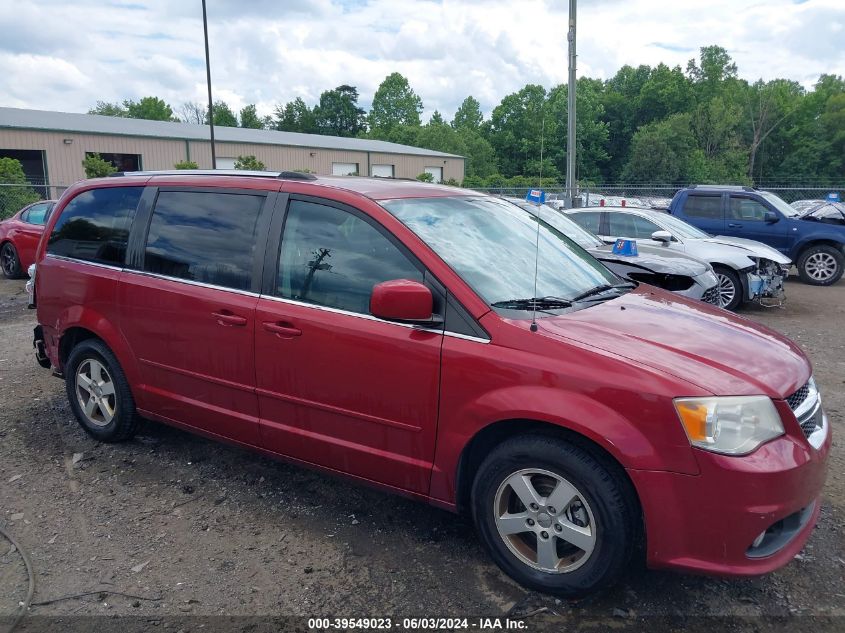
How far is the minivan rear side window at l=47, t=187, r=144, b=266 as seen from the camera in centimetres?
450

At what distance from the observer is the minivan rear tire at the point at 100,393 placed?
180 inches

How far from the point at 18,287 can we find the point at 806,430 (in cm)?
1336

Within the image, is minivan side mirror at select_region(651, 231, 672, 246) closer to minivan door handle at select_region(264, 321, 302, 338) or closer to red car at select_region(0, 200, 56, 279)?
minivan door handle at select_region(264, 321, 302, 338)

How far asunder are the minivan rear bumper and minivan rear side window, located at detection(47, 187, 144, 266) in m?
3.55

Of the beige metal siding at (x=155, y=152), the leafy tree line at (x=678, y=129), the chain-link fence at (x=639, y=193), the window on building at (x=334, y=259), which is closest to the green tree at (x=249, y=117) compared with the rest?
the leafy tree line at (x=678, y=129)

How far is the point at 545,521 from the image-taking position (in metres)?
2.92

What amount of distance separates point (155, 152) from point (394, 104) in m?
66.3

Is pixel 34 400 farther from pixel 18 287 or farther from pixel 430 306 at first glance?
pixel 18 287

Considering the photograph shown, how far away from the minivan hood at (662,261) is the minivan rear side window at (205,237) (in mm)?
5054

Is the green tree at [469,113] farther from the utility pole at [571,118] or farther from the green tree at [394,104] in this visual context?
the utility pole at [571,118]

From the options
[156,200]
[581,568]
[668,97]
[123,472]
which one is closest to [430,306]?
[581,568]

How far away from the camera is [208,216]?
159 inches

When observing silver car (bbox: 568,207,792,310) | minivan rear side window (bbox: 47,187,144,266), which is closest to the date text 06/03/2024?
minivan rear side window (bbox: 47,187,144,266)

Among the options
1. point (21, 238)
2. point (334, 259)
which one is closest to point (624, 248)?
point (334, 259)
